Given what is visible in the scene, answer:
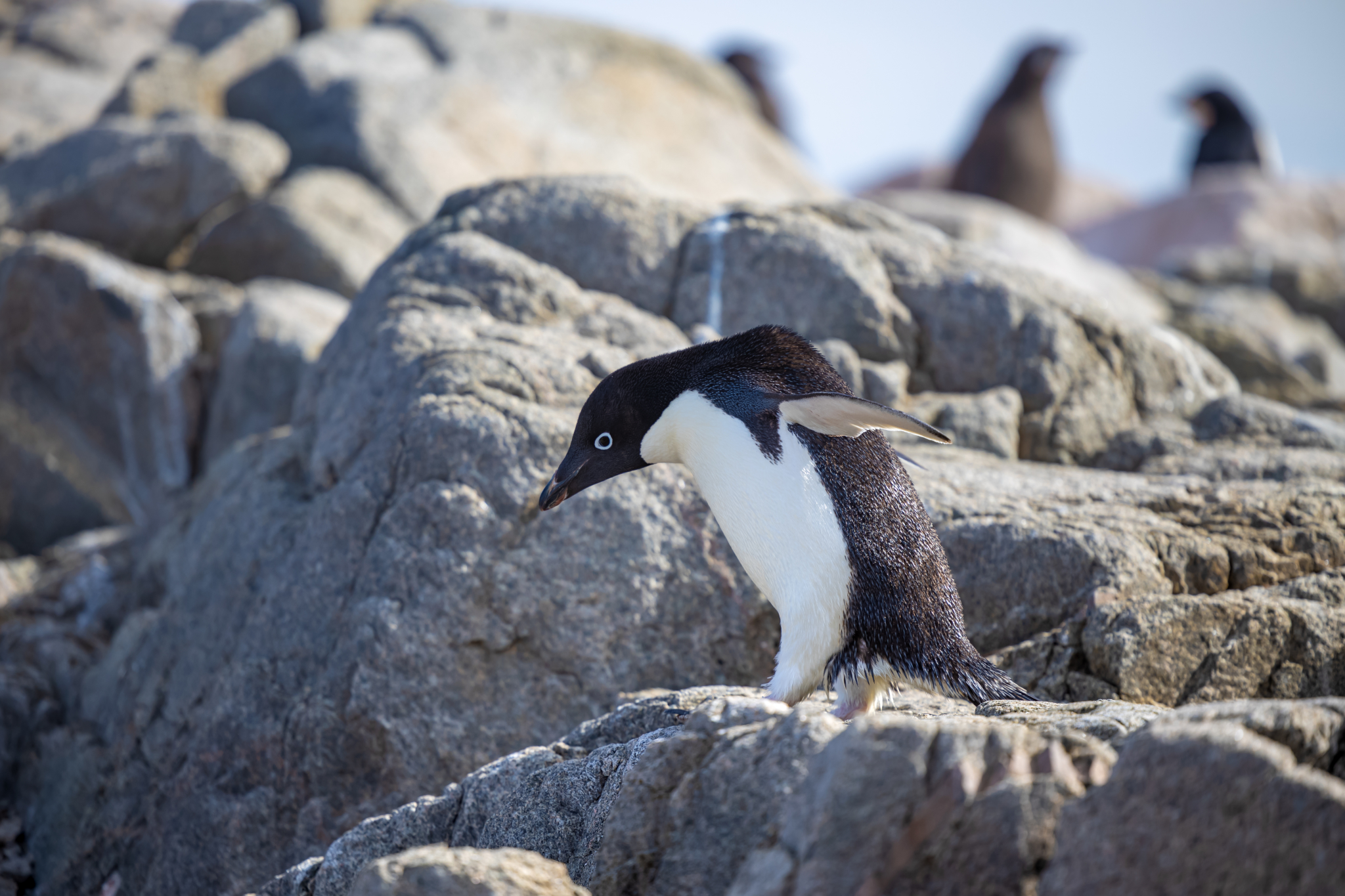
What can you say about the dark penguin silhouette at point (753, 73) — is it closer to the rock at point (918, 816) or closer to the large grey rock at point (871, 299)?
the large grey rock at point (871, 299)

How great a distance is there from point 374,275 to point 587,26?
7.15 meters

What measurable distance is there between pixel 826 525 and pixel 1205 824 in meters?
1.47

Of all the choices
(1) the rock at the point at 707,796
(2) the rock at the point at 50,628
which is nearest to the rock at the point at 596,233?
(2) the rock at the point at 50,628

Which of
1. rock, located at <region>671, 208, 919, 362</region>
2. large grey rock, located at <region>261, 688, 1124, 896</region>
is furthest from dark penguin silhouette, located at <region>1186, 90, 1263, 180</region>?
large grey rock, located at <region>261, 688, 1124, 896</region>

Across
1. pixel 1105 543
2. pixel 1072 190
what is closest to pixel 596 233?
pixel 1105 543

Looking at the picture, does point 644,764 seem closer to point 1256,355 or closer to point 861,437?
point 861,437

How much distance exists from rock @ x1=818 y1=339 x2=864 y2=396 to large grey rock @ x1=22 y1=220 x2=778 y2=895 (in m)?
1.25

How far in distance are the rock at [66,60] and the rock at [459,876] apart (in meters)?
8.83

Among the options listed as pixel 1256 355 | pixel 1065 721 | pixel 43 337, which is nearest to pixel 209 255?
pixel 43 337

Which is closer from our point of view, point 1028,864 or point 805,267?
point 1028,864

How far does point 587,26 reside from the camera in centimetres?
1177

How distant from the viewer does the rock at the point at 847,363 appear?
5.33 metres

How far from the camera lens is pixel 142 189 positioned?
26.6ft

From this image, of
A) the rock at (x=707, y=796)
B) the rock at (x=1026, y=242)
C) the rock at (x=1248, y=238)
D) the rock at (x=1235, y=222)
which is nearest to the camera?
the rock at (x=707, y=796)
